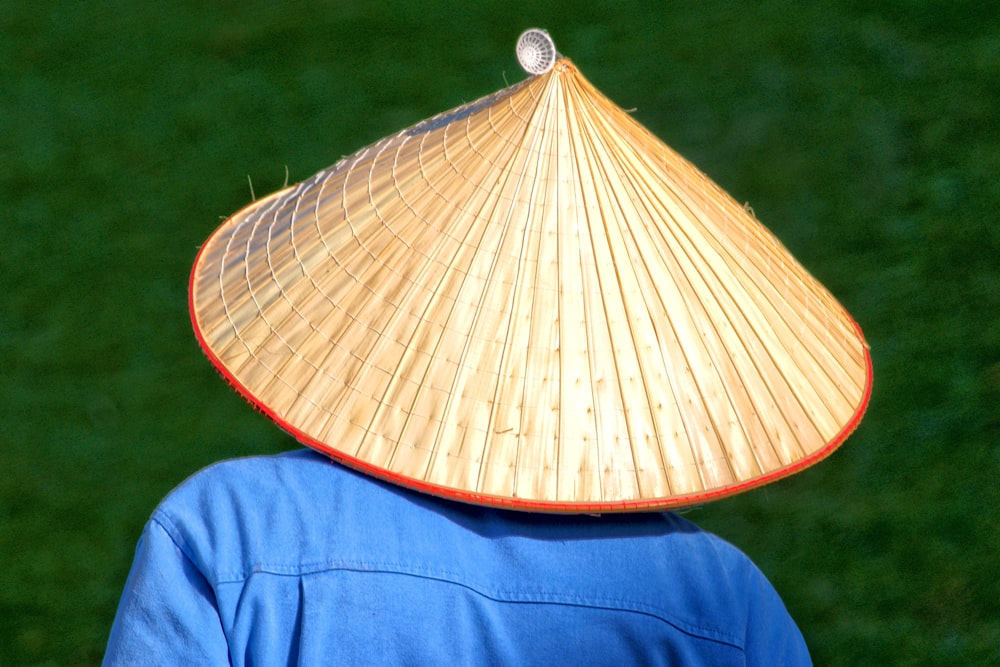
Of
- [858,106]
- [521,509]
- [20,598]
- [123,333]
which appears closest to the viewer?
[521,509]

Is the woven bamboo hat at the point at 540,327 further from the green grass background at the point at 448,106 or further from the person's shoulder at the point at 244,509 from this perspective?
the green grass background at the point at 448,106

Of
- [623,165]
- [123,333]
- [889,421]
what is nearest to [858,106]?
[889,421]

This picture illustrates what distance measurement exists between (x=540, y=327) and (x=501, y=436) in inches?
5.0

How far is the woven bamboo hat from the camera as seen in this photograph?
141 centimetres

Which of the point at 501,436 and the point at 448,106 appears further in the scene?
the point at 448,106

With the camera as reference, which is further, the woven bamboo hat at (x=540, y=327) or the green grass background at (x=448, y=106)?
the green grass background at (x=448, y=106)

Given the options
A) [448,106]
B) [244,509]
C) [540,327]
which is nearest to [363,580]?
[244,509]

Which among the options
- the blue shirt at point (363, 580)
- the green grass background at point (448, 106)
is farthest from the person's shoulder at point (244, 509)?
the green grass background at point (448, 106)

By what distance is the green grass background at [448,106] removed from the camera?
3.04m

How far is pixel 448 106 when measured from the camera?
4.11 metres

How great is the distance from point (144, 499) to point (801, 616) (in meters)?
1.56

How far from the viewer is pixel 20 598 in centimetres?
296

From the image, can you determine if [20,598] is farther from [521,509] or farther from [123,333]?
[521,509]

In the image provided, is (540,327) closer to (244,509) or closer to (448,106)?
(244,509)
